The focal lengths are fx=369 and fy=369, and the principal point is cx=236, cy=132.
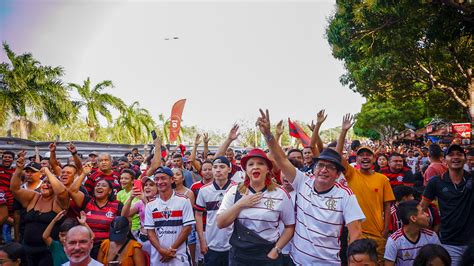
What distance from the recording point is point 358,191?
179 inches

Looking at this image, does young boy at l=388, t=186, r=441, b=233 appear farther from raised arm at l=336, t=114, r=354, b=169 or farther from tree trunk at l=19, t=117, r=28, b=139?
tree trunk at l=19, t=117, r=28, b=139

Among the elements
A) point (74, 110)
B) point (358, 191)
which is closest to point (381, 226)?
point (358, 191)

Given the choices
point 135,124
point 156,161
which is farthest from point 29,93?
point 156,161

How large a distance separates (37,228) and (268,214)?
319 centimetres

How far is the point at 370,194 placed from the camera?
4.50m

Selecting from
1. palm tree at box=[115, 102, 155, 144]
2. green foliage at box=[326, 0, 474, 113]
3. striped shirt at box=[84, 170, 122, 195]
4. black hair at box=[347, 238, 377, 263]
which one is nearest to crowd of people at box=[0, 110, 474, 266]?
black hair at box=[347, 238, 377, 263]

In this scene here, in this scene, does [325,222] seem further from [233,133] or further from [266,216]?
[233,133]

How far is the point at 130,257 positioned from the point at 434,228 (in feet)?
12.0

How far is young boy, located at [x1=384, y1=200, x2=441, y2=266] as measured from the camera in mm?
3701

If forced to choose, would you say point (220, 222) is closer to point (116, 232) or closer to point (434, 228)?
point (116, 232)

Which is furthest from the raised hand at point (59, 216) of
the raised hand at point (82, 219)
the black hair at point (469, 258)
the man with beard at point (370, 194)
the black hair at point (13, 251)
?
the black hair at point (469, 258)

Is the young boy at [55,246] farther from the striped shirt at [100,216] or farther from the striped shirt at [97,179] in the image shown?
the striped shirt at [97,179]

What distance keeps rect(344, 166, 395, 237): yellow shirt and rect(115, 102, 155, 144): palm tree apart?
84.7 ft

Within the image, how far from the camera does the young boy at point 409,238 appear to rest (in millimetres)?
3701
